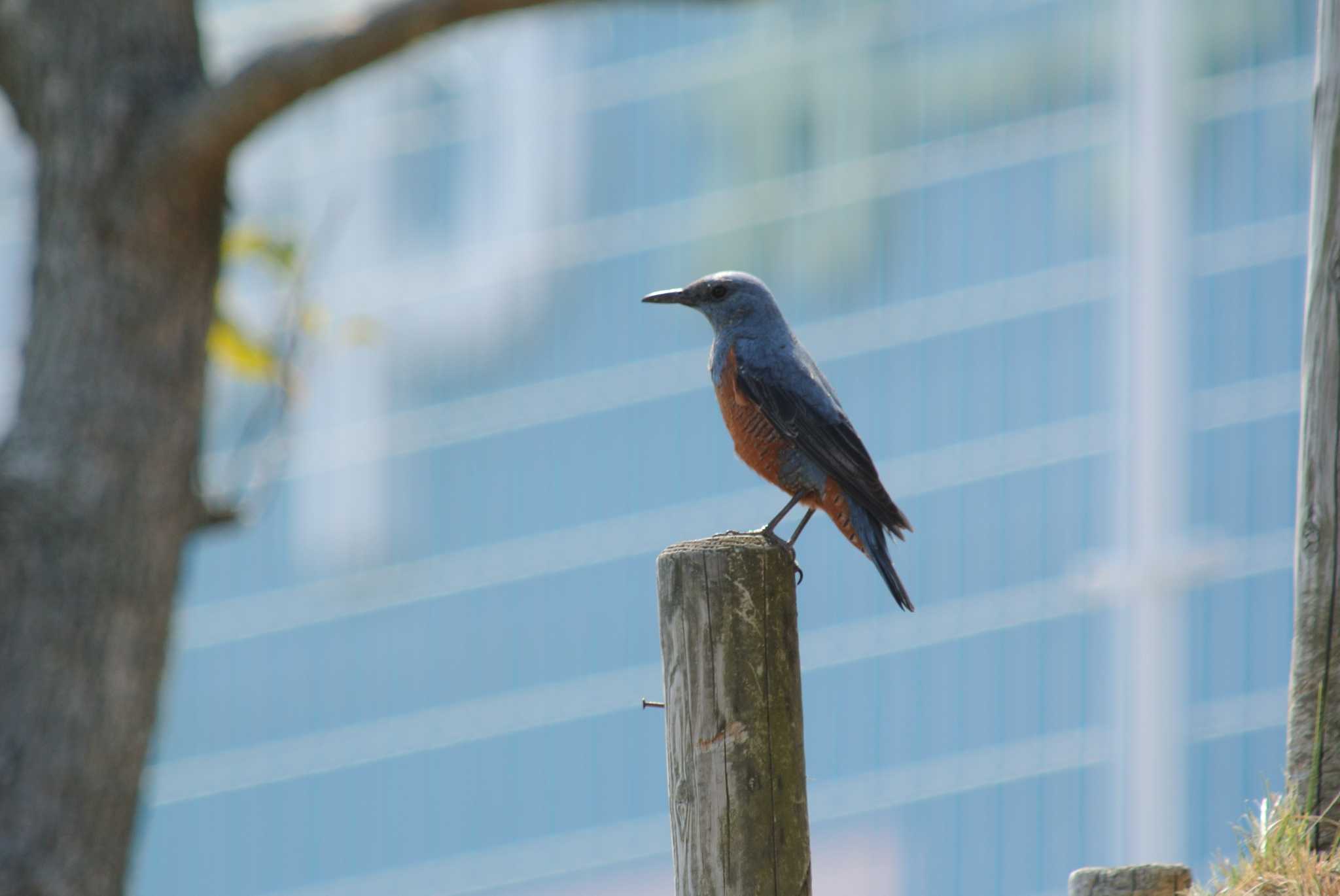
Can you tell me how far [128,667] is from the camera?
614cm

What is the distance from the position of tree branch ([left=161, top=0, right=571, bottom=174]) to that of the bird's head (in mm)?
1500

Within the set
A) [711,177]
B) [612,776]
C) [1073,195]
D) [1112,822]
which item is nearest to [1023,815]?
[1112,822]

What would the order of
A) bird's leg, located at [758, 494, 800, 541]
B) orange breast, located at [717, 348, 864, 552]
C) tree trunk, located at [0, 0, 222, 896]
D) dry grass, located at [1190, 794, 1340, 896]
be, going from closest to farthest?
dry grass, located at [1190, 794, 1340, 896], bird's leg, located at [758, 494, 800, 541], orange breast, located at [717, 348, 864, 552], tree trunk, located at [0, 0, 222, 896]

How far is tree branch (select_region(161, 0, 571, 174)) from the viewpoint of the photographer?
655 centimetres

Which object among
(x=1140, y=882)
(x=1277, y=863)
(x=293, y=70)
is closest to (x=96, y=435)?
(x=293, y=70)

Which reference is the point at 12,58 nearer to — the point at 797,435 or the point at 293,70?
the point at 293,70

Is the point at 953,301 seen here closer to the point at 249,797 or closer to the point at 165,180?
the point at 249,797

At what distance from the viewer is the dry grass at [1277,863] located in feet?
14.2

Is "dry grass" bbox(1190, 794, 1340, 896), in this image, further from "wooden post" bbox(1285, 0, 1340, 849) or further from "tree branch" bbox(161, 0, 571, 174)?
"tree branch" bbox(161, 0, 571, 174)

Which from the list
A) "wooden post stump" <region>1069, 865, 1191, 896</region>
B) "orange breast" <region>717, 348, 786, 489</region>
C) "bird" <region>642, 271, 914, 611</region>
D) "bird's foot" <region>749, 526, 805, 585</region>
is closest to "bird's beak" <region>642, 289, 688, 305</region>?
"bird" <region>642, 271, 914, 611</region>

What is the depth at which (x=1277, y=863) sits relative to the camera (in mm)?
4422

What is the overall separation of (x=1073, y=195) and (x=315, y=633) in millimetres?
12660

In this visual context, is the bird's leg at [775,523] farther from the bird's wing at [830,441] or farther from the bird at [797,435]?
the bird's wing at [830,441]

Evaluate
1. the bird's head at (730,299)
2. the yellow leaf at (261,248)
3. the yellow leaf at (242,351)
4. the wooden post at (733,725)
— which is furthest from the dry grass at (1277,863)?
the yellow leaf at (261,248)
